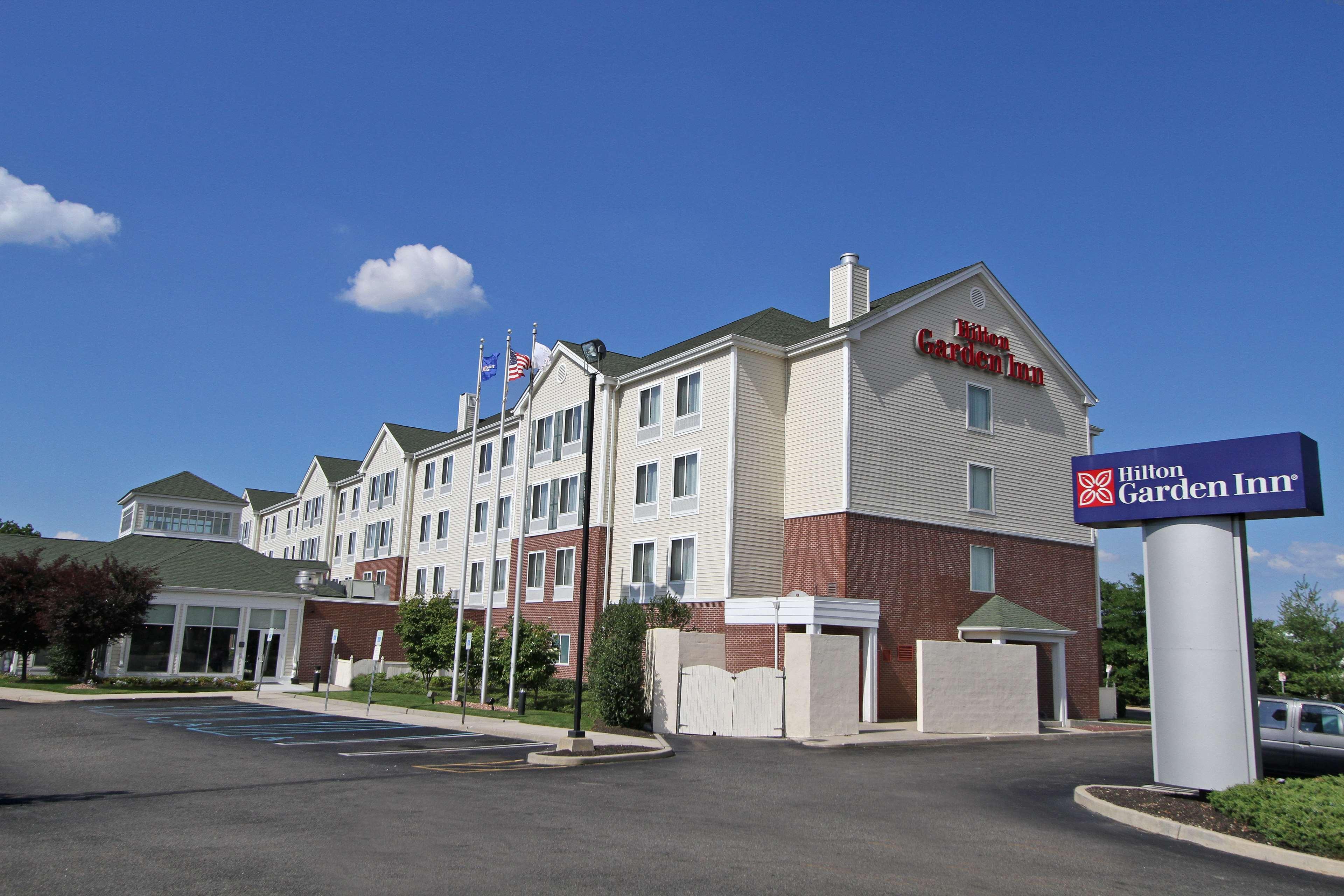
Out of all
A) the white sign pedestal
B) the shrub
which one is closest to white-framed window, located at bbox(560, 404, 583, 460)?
the white sign pedestal

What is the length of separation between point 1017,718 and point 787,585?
26.4 ft

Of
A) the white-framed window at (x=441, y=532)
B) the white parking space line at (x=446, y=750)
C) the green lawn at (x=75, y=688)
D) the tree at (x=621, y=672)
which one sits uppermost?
the white-framed window at (x=441, y=532)

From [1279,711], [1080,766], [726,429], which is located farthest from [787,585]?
[1279,711]

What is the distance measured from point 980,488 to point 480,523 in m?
25.4

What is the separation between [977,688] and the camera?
27.0 m

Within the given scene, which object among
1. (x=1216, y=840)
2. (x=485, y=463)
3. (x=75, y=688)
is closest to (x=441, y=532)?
(x=485, y=463)

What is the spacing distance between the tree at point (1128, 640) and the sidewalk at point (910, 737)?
22.8m

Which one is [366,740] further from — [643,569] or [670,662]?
[643,569]

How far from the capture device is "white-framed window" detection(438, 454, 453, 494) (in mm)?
52219

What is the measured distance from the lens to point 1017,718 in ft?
90.5

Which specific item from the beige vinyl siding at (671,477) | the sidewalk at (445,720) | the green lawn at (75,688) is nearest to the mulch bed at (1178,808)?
the sidewalk at (445,720)

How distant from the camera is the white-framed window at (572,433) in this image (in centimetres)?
4081

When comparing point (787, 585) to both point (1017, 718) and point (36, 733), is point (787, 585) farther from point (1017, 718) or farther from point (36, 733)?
point (36, 733)

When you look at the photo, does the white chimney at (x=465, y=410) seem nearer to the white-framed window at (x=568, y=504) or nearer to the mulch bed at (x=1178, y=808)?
the white-framed window at (x=568, y=504)
